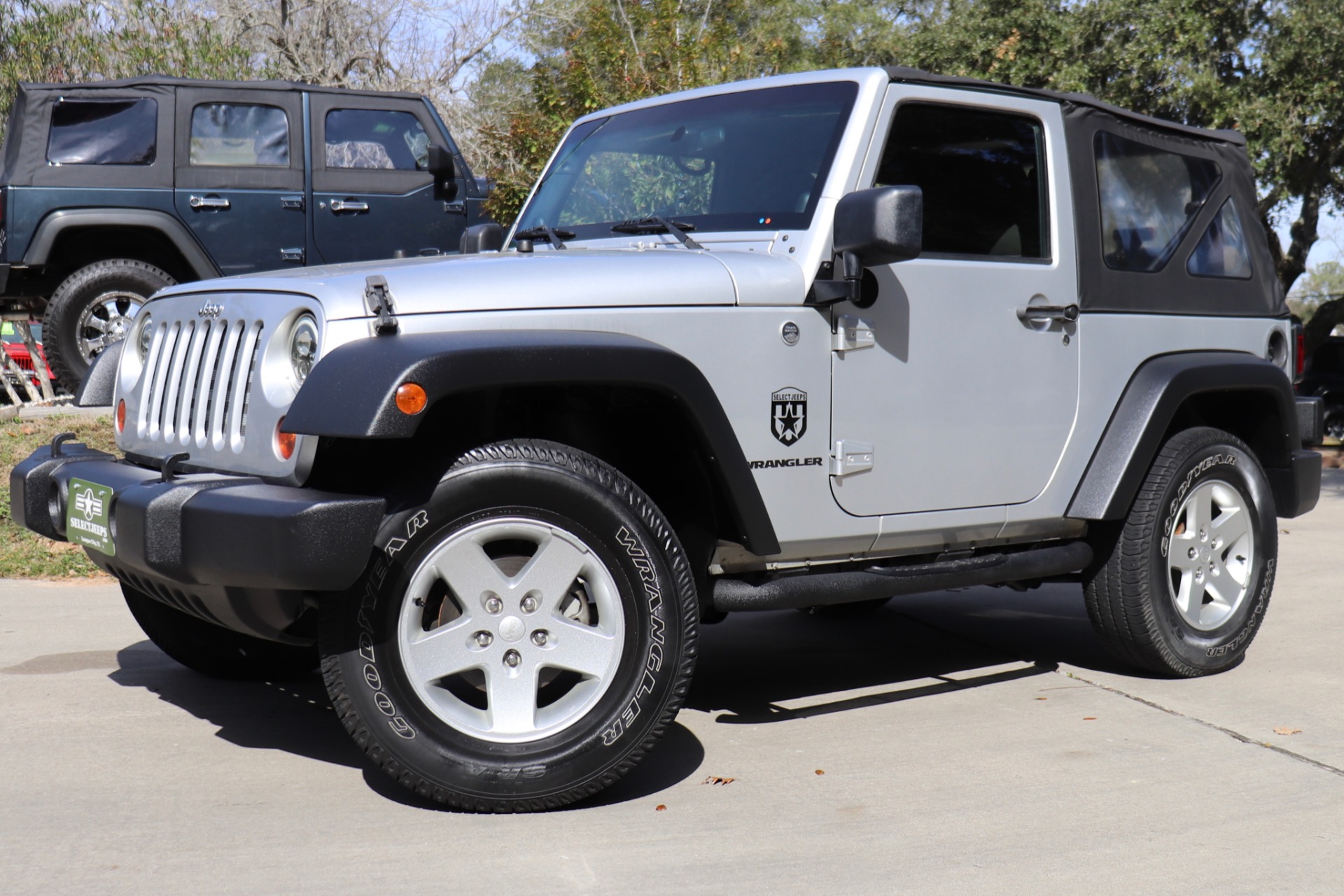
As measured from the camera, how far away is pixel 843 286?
389 centimetres

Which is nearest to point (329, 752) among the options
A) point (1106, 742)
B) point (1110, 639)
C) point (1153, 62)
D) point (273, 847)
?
point (273, 847)

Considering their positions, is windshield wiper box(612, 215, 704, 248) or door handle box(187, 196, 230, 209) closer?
windshield wiper box(612, 215, 704, 248)

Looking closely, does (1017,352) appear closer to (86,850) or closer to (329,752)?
(329,752)

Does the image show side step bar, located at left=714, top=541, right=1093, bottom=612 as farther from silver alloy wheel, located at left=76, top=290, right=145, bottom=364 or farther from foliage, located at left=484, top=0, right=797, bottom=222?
foliage, located at left=484, top=0, right=797, bottom=222

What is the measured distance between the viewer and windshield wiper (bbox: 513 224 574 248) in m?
4.62

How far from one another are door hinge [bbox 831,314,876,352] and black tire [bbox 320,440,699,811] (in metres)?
0.78

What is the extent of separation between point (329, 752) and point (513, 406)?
3.83ft

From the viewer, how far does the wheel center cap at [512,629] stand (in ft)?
11.3

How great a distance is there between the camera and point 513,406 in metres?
3.79

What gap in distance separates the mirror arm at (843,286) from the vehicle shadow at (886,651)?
4.68 ft

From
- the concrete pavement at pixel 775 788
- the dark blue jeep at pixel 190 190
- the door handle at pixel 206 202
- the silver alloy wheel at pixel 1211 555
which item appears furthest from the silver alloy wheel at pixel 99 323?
the silver alloy wheel at pixel 1211 555

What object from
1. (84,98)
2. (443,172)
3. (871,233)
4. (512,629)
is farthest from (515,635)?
(84,98)

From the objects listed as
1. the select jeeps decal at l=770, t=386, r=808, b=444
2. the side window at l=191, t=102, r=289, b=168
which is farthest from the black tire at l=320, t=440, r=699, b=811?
the side window at l=191, t=102, r=289, b=168

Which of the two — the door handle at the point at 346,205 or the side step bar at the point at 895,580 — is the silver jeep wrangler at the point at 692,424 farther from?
the door handle at the point at 346,205
